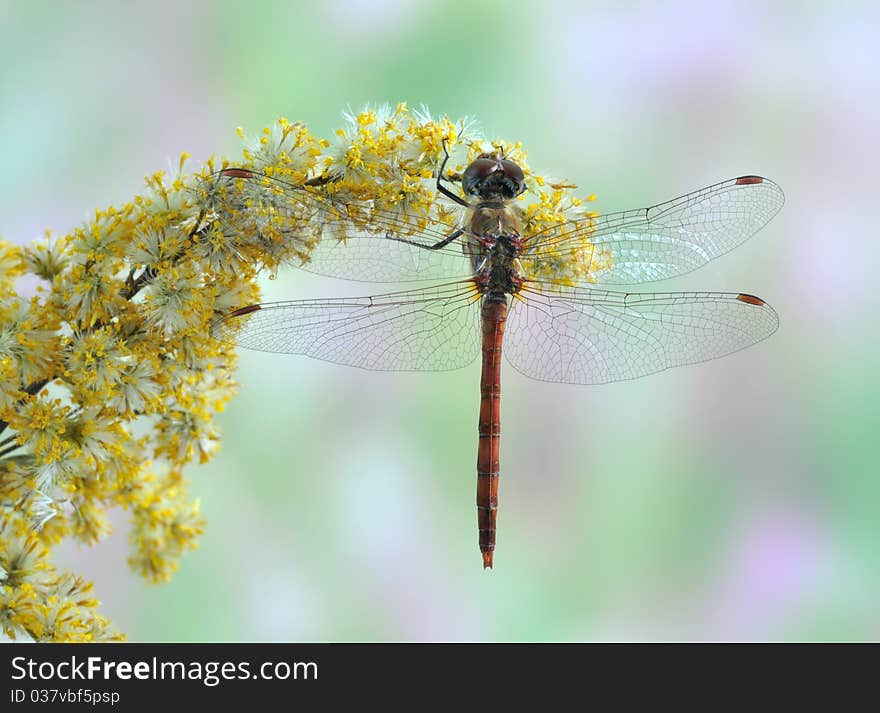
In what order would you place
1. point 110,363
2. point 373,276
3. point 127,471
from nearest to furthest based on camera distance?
1. point 110,363
2. point 127,471
3. point 373,276

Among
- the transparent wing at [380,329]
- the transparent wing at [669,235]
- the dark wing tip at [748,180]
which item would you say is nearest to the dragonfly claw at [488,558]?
the transparent wing at [380,329]

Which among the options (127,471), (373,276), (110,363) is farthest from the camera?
(373,276)

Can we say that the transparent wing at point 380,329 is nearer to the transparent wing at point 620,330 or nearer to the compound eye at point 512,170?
the transparent wing at point 620,330

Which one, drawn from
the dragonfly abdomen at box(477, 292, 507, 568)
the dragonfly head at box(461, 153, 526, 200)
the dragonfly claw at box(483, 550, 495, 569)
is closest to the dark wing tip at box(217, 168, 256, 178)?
the dragonfly head at box(461, 153, 526, 200)

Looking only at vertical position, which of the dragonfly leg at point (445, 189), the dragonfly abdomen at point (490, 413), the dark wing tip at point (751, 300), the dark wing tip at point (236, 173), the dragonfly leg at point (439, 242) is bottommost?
the dragonfly abdomen at point (490, 413)
